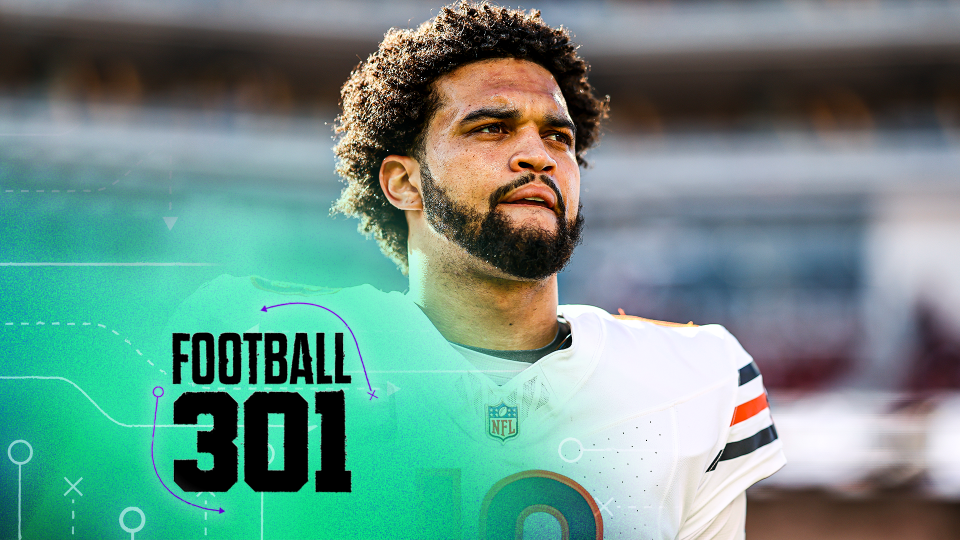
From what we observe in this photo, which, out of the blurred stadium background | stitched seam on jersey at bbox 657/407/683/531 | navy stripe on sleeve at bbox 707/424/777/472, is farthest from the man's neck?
the blurred stadium background

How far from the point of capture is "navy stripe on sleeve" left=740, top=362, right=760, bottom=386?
163 cm

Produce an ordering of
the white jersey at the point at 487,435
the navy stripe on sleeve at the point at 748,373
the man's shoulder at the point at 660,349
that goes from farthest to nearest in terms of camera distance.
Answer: the navy stripe on sleeve at the point at 748,373 → the man's shoulder at the point at 660,349 → the white jersey at the point at 487,435

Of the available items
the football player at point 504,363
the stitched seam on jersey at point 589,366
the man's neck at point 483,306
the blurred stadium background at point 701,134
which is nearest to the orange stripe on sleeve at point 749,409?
the football player at point 504,363

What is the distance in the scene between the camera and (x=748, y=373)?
164 centimetres

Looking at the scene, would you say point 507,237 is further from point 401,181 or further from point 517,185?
point 401,181

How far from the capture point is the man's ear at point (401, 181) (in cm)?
155

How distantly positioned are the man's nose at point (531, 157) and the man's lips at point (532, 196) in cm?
4

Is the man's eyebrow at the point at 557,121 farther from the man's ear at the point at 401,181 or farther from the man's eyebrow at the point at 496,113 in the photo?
the man's ear at the point at 401,181

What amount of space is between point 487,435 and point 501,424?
4 centimetres

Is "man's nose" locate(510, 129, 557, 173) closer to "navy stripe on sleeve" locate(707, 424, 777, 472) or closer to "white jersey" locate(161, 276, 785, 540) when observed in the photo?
"white jersey" locate(161, 276, 785, 540)

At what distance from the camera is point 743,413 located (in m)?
1.58

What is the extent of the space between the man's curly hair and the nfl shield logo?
0.55 m

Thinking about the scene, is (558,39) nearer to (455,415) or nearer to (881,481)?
(455,415)

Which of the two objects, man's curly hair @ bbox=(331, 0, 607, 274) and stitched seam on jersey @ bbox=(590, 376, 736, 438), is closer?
stitched seam on jersey @ bbox=(590, 376, 736, 438)
